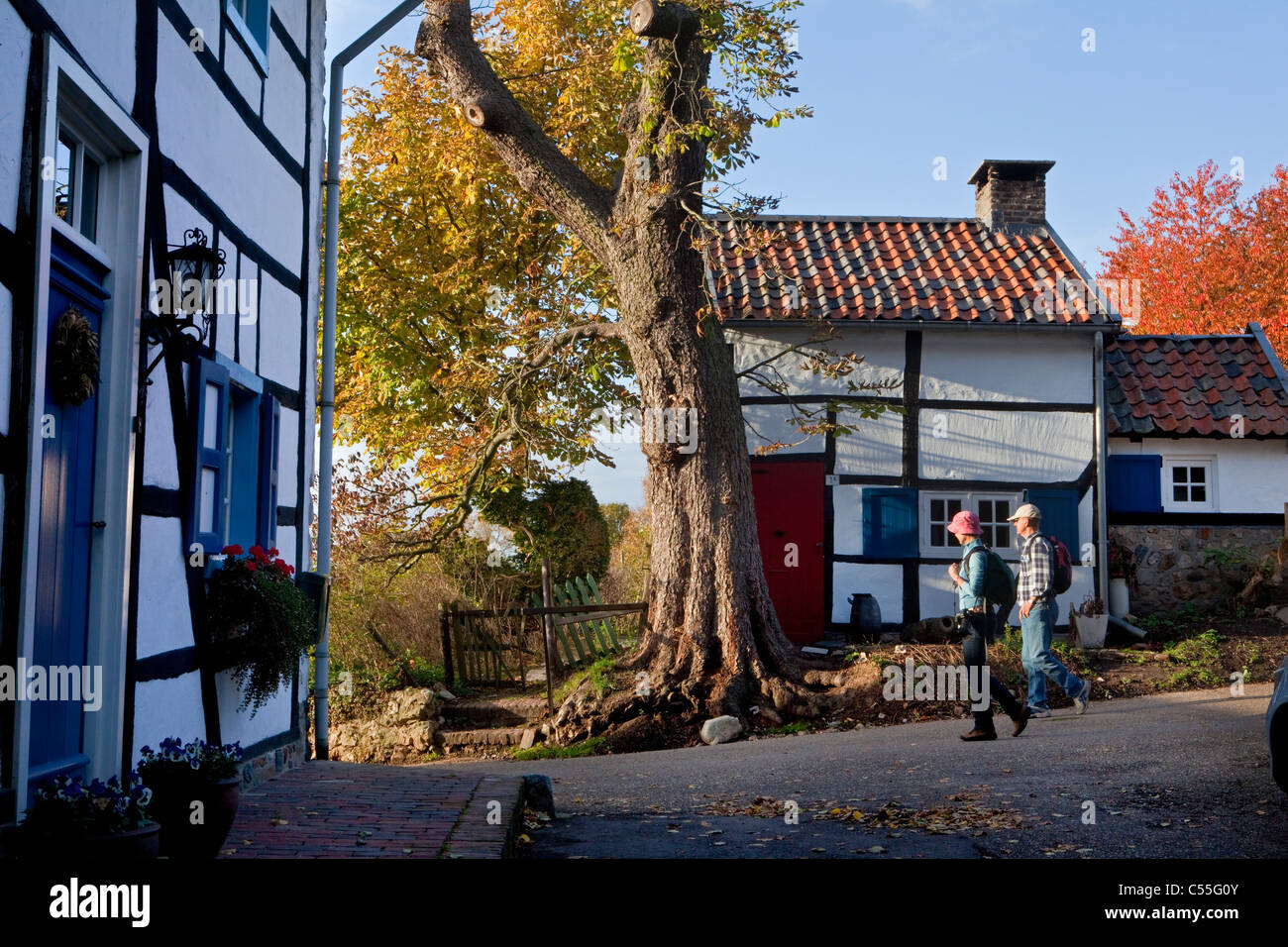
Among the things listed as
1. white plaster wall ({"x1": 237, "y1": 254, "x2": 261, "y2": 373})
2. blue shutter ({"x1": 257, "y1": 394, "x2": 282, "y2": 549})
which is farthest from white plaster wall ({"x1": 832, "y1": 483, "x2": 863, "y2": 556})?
white plaster wall ({"x1": 237, "y1": 254, "x2": 261, "y2": 373})

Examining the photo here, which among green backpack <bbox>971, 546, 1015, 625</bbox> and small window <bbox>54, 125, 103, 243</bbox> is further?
green backpack <bbox>971, 546, 1015, 625</bbox>

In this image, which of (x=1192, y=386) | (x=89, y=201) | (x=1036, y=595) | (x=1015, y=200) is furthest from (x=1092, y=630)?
(x=89, y=201)

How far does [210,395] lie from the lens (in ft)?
20.9

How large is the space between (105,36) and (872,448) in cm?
1153

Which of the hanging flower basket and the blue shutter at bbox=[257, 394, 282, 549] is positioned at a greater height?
the blue shutter at bbox=[257, 394, 282, 549]

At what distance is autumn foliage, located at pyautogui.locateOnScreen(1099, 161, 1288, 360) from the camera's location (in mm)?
23562

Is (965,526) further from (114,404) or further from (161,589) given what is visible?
(114,404)

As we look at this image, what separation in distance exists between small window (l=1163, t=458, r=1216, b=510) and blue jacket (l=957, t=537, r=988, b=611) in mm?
7532

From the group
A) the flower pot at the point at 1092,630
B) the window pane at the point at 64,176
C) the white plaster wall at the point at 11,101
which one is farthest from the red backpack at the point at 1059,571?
the white plaster wall at the point at 11,101

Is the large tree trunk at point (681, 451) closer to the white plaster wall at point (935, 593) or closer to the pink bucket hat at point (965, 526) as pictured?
the pink bucket hat at point (965, 526)

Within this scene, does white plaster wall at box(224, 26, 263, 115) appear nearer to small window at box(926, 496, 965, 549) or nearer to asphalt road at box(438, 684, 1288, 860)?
asphalt road at box(438, 684, 1288, 860)

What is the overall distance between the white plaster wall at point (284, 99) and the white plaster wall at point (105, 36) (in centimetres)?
239
